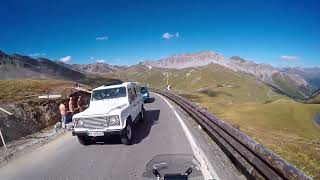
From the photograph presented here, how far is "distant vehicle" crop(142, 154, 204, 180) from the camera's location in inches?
155

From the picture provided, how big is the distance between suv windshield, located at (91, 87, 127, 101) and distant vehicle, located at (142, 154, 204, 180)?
9.50 meters

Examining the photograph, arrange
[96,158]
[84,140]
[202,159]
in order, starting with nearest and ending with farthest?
[202,159]
[96,158]
[84,140]

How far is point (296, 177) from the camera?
4812 millimetres

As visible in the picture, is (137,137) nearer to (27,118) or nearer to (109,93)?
(109,93)

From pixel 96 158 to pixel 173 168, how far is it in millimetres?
5834

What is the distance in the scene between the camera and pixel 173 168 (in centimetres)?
421

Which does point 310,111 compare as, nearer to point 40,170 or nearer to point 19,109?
point 19,109

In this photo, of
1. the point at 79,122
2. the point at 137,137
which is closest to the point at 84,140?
the point at 79,122

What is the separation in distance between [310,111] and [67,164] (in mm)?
57644

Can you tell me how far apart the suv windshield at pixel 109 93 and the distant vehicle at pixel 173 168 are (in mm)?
9504

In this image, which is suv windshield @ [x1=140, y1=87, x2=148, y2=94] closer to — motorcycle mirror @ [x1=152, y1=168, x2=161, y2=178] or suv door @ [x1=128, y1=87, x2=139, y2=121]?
suv door @ [x1=128, y1=87, x2=139, y2=121]

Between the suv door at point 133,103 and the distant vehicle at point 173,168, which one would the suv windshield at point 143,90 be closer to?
the suv door at point 133,103

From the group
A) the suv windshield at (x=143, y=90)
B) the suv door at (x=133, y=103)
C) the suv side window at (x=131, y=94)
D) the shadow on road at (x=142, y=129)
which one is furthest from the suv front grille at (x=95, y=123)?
the suv windshield at (x=143, y=90)

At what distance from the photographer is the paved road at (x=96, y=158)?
797cm
